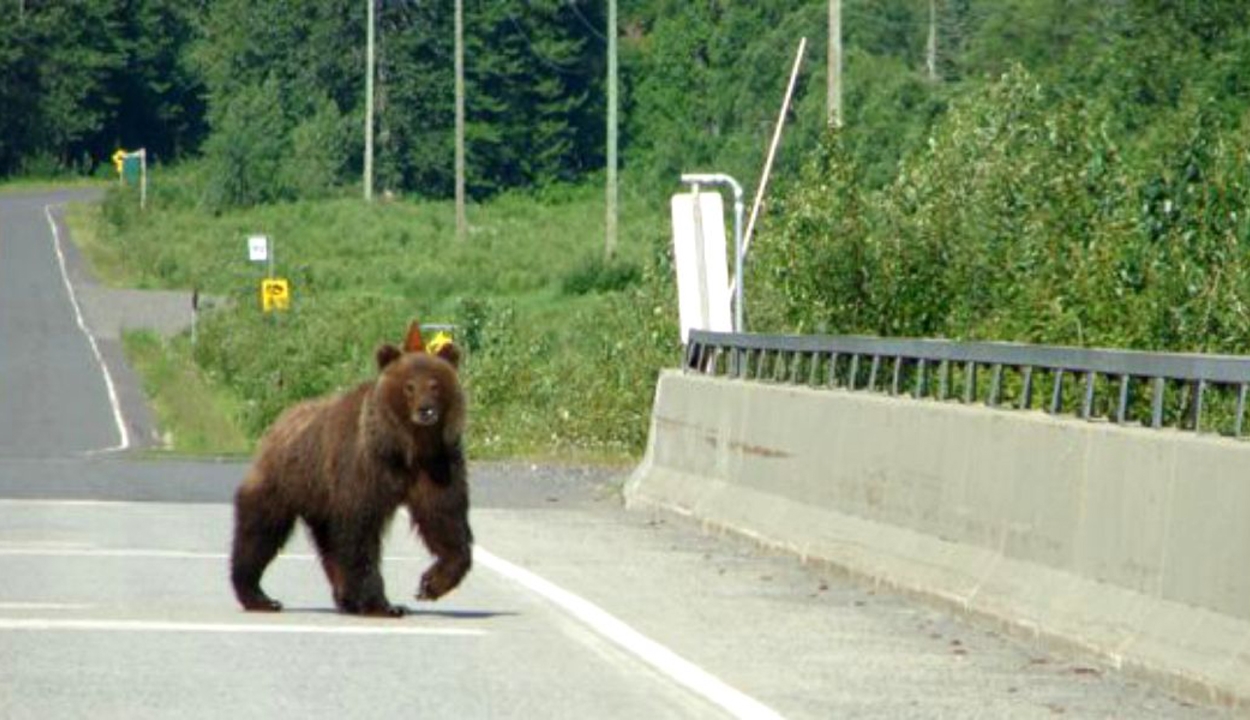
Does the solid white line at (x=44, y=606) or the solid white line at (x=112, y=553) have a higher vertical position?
the solid white line at (x=44, y=606)

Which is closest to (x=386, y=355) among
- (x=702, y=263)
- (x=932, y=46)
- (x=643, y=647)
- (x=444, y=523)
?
(x=444, y=523)

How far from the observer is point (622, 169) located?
5743 inches

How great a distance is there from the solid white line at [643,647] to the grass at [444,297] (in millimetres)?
16083

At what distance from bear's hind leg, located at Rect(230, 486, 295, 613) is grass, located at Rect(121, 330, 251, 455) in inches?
1140

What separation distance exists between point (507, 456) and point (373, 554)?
2108cm

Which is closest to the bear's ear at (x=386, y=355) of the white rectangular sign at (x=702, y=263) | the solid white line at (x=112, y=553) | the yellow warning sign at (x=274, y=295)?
the solid white line at (x=112, y=553)

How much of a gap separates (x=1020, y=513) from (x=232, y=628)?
3.46 meters

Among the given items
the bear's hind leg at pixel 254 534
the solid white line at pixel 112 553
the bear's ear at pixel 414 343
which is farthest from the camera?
the solid white line at pixel 112 553

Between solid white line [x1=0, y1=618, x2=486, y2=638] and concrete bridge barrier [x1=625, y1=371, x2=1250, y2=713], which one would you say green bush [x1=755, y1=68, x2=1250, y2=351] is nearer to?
concrete bridge barrier [x1=625, y1=371, x2=1250, y2=713]

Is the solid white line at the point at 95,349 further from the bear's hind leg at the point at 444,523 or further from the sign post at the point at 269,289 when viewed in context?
the bear's hind leg at the point at 444,523

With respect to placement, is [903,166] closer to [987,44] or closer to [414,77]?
[987,44]

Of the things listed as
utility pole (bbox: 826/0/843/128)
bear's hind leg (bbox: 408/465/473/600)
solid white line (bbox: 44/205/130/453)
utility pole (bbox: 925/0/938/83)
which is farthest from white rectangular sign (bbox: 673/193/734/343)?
utility pole (bbox: 925/0/938/83)

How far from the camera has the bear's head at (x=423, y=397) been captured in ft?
44.5

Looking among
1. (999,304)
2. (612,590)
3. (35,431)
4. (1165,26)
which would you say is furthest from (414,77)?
(612,590)
